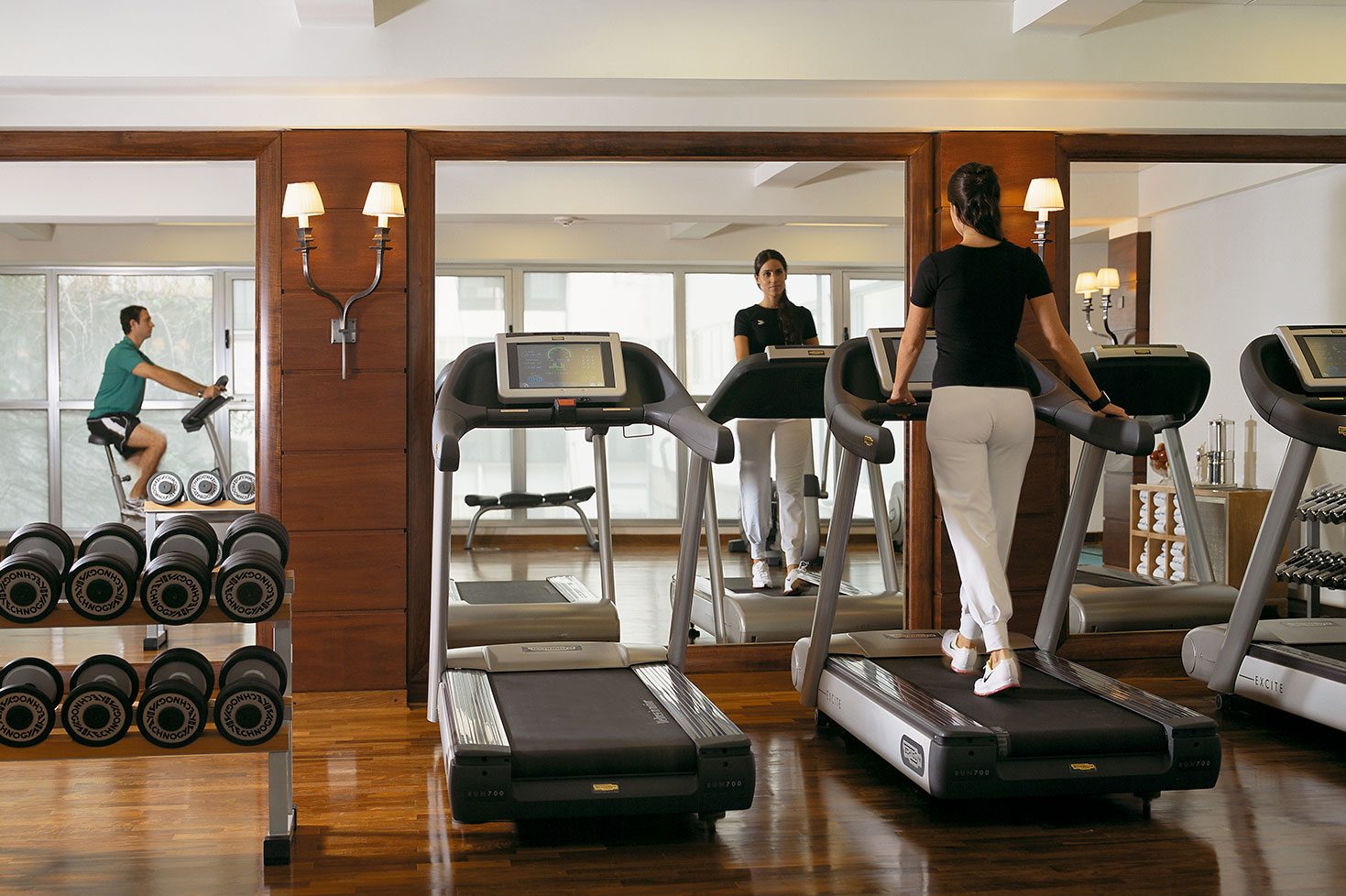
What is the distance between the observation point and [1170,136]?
523 centimetres

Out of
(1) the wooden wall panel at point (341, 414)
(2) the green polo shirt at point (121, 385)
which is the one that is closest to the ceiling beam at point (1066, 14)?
(1) the wooden wall panel at point (341, 414)

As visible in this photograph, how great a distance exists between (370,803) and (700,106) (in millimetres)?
2981

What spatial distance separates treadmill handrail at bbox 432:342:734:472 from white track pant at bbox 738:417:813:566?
4.43 ft

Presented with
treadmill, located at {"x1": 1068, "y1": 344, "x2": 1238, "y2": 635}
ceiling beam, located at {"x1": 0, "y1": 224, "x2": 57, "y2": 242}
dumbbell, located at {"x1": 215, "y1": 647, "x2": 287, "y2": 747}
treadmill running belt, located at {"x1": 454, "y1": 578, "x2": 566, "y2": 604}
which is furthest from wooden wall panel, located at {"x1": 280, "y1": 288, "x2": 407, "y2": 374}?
ceiling beam, located at {"x1": 0, "y1": 224, "x2": 57, "y2": 242}

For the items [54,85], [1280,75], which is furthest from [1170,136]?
[54,85]

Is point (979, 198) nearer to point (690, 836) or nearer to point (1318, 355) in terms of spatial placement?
point (1318, 355)

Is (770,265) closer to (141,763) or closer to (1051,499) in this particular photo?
(1051,499)

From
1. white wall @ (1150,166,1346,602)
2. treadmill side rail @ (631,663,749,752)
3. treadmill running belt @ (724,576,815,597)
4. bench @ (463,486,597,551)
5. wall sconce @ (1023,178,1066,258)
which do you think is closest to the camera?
treadmill side rail @ (631,663,749,752)

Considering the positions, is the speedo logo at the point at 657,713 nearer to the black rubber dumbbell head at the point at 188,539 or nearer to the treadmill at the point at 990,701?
the treadmill at the point at 990,701

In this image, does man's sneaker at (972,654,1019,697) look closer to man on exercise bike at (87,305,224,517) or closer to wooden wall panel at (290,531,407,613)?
wooden wall panel at (290,531,407,613)

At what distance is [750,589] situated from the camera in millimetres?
5789

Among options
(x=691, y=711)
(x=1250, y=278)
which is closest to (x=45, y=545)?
(x=691, y=711)

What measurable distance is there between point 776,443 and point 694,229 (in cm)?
317

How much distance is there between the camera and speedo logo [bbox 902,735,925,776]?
10.9ft
